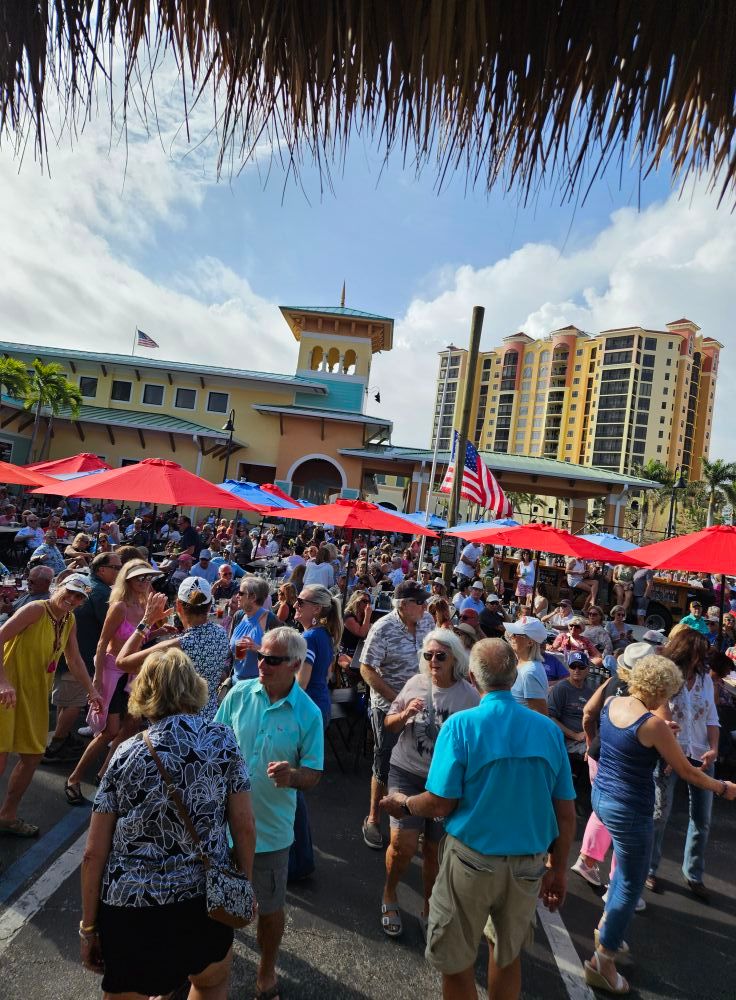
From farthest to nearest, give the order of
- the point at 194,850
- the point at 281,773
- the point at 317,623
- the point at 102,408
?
the point at 102,408
the point at 317,623
the point at 281,773
the point at 194,850

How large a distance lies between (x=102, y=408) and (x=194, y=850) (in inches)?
1347

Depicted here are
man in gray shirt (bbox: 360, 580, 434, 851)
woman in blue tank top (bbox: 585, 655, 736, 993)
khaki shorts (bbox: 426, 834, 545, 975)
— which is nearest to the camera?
khaki shorts (bbox: 426, 834, 545, 975)

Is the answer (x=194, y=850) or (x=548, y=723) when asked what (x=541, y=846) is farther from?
(x=194, y=850)

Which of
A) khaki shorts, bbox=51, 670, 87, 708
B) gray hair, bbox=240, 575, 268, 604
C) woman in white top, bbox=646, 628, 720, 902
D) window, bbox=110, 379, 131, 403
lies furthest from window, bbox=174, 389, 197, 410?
woman in white top, bbox=646, 628, 720, 902

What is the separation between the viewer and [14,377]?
28.0m

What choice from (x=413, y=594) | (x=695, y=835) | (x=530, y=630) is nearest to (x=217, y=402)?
(x=413, y=594)

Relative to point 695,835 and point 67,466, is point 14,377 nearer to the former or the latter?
point 67,466

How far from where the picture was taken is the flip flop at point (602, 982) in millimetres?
3311

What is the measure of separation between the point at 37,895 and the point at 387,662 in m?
2.69

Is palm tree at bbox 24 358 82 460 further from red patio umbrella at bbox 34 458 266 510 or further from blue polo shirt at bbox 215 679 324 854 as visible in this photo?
blue polo shirt at bbox 215 679 324 854

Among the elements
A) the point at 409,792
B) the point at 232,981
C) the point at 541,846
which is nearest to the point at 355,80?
the point at 541,846

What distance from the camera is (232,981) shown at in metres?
3.06

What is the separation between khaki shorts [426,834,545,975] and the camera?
8.61ft

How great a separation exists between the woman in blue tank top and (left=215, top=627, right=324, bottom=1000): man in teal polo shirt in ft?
5.92
